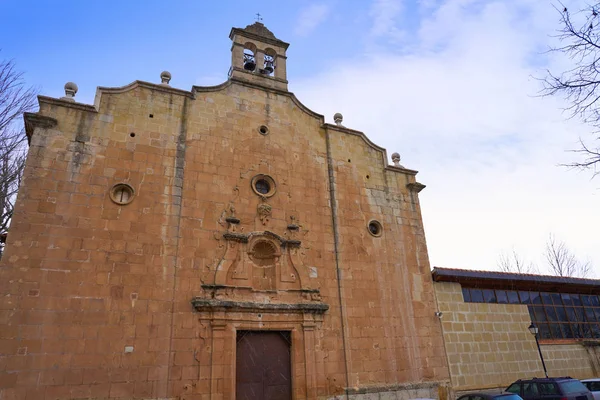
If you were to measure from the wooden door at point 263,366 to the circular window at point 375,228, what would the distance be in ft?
16.4

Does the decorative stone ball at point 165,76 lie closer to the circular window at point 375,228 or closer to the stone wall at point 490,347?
the circular window at point 375,228

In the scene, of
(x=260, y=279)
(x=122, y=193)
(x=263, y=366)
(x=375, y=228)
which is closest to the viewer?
(x=263, y=366)

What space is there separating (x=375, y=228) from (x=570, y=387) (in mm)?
7276

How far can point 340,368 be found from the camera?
39.5 ft

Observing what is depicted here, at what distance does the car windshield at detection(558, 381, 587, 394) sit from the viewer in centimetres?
1055

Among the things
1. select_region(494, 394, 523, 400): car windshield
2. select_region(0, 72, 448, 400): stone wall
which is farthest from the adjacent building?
select_region(494, 394, 523, 400): car windshield

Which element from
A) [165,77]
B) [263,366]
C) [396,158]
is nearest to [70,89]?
[165,77]

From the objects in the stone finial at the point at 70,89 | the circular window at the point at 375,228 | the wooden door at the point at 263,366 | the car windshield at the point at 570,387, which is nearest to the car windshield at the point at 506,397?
the car windshield at the point at 570,387

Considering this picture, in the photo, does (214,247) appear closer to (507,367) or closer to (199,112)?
(199,112)

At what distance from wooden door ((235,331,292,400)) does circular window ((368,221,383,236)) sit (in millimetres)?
5004

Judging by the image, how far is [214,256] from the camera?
11719 millimetres

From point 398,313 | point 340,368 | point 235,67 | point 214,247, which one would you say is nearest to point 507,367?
point 398,313

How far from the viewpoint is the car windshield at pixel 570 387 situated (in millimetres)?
10547

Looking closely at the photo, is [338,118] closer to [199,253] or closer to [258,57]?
[258,57]
